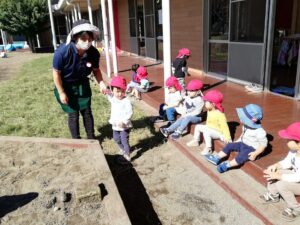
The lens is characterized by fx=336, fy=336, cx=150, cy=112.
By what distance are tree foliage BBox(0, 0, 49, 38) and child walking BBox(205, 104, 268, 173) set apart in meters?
24.5

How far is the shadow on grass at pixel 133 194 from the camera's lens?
311 centimetres

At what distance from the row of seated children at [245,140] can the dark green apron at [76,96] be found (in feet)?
4.18

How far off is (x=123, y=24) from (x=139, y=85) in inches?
397

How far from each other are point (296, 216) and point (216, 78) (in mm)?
5570

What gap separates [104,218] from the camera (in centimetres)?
259

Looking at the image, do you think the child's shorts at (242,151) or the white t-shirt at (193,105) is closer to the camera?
the child's shorts at (242,151)

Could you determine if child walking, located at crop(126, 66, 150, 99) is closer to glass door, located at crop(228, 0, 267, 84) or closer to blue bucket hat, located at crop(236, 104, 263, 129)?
glass door, located at crop(228, 0, 267, 84)

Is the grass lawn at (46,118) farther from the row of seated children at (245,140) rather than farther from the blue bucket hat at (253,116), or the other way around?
the blue bucket hat at (253,116)

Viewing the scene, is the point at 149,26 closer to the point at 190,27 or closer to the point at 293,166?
the point at 190,27

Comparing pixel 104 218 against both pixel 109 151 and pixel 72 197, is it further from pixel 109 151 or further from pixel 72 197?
pixel 109 151

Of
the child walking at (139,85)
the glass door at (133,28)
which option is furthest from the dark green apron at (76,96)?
the glass door at (133,28)

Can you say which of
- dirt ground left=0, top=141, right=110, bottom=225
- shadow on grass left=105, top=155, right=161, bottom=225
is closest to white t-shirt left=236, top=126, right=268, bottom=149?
shadow on grass left=105, top=155, right=161, bottom=225

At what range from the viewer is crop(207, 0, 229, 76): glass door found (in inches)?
304

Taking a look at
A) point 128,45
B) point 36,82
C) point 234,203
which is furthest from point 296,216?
point 128,45
